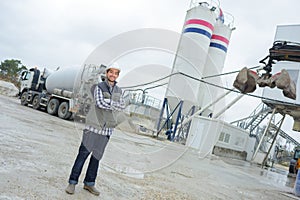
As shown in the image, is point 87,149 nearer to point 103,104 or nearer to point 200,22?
point 103,104

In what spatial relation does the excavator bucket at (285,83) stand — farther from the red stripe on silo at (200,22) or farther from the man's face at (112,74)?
the red stripe on silo at (200,22)

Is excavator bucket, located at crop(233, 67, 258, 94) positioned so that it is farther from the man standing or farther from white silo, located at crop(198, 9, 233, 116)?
white silo, located at crop(198, 9, 233, 116)

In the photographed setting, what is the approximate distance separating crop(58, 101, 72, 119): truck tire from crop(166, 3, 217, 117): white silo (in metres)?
6.59

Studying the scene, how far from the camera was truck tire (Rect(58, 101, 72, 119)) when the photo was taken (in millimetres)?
14461

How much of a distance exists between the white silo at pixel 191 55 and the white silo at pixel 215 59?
0.83 m

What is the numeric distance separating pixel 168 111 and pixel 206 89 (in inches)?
145

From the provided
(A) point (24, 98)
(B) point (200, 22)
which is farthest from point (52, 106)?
(B) point (200, 22)

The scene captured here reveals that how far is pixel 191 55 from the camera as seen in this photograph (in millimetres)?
17906

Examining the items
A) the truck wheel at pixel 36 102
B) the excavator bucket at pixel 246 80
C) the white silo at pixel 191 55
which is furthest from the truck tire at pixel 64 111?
the excavator bucket at pixel 246 80

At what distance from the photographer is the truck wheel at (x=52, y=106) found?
15383 mm

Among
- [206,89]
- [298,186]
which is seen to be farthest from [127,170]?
[206,89]

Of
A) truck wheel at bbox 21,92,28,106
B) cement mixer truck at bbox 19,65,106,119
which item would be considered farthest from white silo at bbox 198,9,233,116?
truck wheel at bbox 21,92,28,106

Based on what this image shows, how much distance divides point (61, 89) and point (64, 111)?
1631 millimetres

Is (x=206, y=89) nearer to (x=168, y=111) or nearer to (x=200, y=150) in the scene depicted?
(x=168, y=111)
